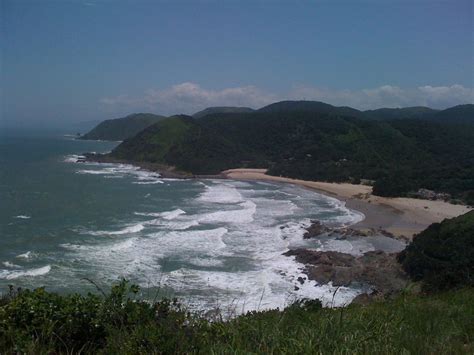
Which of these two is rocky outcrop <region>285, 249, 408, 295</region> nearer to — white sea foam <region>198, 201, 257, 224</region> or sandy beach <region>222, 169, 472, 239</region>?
sandy beach <region>222, 169, 472, 239</region>

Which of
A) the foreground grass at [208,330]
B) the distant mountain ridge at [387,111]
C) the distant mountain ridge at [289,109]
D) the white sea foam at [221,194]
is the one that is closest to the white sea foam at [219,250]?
the white sea foam at [221,194]

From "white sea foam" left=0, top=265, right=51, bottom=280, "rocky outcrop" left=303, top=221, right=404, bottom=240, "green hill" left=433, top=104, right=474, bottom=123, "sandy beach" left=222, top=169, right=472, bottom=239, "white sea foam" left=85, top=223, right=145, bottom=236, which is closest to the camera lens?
"white sea foam" left=0, top=265, right=51, bottom=280

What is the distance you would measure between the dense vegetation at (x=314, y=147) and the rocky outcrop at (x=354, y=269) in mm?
27913

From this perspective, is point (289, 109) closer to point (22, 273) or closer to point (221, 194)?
point (221, 194)

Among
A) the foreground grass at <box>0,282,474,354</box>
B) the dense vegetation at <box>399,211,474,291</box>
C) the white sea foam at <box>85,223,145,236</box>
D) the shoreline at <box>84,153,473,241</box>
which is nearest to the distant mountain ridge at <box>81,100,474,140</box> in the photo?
the shoreline at <box>84,153,473,241</box>

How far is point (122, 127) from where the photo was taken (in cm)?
13262

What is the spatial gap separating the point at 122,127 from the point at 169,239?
378 feet

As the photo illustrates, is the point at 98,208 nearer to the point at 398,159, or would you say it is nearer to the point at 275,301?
the point at 275,301

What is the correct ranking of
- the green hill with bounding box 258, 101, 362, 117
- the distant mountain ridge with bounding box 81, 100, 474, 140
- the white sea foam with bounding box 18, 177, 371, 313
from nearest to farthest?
the white sea foam with bounding box 18, 177, 371, 313 → the distant mountain ridge with bounding box 81, 100, 474, 140 → the green hill with bounding box 258, 101, 362, 117

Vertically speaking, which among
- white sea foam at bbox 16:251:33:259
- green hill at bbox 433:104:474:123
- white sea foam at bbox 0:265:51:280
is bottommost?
white sea foam at bbox 0:265:51:280

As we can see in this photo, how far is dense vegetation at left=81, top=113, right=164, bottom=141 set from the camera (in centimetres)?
12781

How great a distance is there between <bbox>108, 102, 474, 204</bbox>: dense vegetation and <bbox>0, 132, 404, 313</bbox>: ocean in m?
15.4

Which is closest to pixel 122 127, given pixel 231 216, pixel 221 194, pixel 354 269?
pixel 221 194

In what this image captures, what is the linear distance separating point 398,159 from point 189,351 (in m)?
65.7
